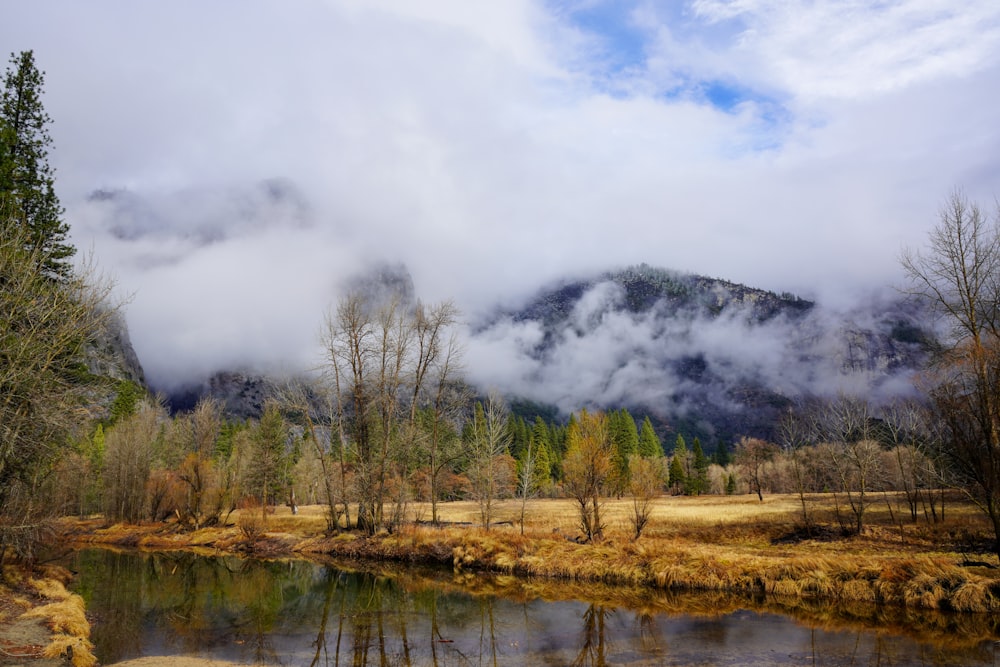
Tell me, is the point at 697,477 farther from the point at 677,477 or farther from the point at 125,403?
the point at 125,403

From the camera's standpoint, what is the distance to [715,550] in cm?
2770

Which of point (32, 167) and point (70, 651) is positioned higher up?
point (32, 167)

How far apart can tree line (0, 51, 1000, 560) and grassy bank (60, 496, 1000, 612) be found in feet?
6.47

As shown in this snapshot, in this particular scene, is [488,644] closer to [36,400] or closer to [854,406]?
[36,400]

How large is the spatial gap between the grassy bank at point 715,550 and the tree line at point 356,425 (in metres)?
1.97

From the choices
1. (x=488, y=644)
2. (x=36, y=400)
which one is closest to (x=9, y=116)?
(x=36, y=400)

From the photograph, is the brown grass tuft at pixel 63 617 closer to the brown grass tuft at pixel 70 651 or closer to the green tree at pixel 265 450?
the brown grass tuft at pixel 70 651

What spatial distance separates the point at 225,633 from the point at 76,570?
2071cm

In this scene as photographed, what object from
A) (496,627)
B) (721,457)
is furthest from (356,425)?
(721,457)

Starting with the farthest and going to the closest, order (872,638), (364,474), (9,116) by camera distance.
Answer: (364,474), (9,116), (872,638)

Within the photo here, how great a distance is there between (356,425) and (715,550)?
25.2 metres

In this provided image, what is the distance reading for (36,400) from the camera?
668 inches

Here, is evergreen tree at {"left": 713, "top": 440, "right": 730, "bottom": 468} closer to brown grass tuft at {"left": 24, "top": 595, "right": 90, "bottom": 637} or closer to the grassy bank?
the grassy bank

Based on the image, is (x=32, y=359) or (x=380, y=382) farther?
(x=380, y=382)
